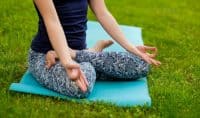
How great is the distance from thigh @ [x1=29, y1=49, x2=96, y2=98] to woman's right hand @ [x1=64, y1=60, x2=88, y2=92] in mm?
95

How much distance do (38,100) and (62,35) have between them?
1.64ft

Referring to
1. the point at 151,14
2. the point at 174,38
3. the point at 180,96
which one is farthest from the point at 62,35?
the point at 151,14

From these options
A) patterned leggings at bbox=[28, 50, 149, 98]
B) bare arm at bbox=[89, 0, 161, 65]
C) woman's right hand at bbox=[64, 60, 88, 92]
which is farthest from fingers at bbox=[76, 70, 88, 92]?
bare arm at bbox=[89, 0, 161, 65]

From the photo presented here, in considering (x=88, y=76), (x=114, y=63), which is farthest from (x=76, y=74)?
(x=114, y=63)

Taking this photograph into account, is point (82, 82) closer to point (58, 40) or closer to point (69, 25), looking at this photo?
point (58, 40)

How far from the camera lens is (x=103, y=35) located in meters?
6.43

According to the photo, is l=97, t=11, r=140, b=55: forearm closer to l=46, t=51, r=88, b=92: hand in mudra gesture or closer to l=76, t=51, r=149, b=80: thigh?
l=76, t=51, r=149, b=80: thigh

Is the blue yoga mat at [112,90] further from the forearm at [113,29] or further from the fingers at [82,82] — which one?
the forearm at [113,29]

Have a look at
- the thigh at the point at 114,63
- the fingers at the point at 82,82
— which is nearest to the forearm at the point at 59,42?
the fingers at the point at 82,82

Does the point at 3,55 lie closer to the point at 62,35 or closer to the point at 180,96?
the point at 62,35

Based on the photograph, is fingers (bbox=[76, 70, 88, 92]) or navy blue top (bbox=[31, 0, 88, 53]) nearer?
fingers (bbox=[76, 70, 88, 92])

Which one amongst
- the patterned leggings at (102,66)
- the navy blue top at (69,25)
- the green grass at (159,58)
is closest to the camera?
the green grass at (159,58)

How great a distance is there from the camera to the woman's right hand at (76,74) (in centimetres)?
431

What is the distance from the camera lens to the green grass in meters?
4.29
